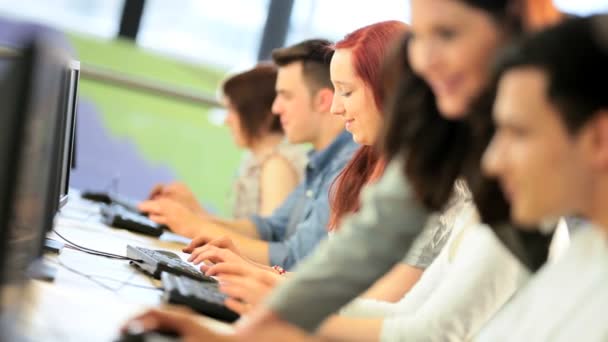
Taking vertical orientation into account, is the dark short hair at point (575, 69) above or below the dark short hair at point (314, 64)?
above

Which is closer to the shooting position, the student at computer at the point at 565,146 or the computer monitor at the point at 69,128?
the student at computer at the point at 565,146

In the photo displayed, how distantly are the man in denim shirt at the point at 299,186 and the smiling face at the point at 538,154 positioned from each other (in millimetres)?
1793

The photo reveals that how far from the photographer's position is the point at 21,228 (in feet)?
4.43

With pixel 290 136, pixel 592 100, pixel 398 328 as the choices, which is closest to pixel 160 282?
pixel 398 328

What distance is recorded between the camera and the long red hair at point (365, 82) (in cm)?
245

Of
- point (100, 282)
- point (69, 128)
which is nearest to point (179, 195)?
point (69, 128)

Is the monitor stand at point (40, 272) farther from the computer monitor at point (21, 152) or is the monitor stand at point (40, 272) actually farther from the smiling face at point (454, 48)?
the smiling face at point (454, 48)

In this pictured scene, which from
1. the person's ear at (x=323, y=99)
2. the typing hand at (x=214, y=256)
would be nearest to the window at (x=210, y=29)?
the person's ear at (x=323, y=99)

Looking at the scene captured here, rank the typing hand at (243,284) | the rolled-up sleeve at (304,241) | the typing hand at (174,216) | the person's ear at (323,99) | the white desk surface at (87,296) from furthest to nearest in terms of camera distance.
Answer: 1. the person's ear at (323,99)
2. the typing hand at (174,216)
3. the rolled-up sleeve at (304,241)
4. the typing hand at (243,284)
5. the white desk surface at (87,296)

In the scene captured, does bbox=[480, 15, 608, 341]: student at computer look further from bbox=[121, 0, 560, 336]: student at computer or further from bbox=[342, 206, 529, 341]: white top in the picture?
bbox=[342, 206, 529, 341]: white top

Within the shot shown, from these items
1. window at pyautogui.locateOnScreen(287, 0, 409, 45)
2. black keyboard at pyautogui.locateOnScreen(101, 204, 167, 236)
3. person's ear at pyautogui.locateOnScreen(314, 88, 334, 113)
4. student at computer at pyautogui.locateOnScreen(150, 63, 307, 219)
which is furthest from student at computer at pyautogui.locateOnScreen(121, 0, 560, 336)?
window at pyautogui.locateOnScreen(287, 0, 409, 45)

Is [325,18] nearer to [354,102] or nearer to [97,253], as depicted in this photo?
[354,102]

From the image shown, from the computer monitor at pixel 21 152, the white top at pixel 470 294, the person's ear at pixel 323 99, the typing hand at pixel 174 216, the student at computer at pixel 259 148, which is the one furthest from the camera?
the student at computer at pixel 259 148

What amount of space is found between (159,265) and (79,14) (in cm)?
428
